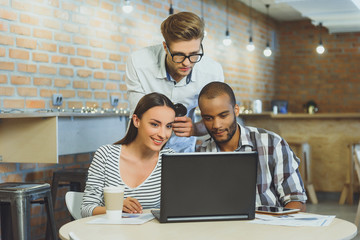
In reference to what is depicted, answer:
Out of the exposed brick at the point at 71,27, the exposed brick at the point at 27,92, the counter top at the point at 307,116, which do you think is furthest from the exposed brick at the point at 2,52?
the counter top at the point at 307,116

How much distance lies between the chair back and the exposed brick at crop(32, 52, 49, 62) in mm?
1938

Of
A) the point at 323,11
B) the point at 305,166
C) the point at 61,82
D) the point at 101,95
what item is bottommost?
the point at 305,166

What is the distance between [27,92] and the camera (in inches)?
146

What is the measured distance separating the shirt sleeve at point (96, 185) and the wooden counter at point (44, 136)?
3.39ft

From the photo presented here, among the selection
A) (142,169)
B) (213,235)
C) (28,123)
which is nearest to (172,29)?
(142,169)

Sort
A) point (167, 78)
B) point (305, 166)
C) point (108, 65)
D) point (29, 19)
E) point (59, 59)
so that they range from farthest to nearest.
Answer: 1. point (305, 166)
2. point (108, 65)
3. point (59, 59)
4. point (29, 19)
5. point (167, 78)

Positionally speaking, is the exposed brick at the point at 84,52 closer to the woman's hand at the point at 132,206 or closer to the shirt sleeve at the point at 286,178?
the shirt sleeve at the point at 286,178

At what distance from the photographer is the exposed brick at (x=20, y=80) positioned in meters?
3.58

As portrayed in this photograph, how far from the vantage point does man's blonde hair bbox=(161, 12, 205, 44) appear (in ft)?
7.22

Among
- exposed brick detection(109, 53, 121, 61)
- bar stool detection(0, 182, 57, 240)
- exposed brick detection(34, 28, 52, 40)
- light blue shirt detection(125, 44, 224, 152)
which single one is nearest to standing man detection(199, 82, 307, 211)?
light blue shirt detection(125, 44, 224, 152)

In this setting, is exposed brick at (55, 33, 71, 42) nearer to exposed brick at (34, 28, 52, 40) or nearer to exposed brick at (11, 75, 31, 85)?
exposed brick at (34, 28, 52, 40)

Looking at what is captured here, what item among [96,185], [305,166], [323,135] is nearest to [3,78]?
[96,185]

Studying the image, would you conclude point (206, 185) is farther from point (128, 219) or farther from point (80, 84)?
point (80, 84)

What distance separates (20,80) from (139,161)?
1.89 meters
